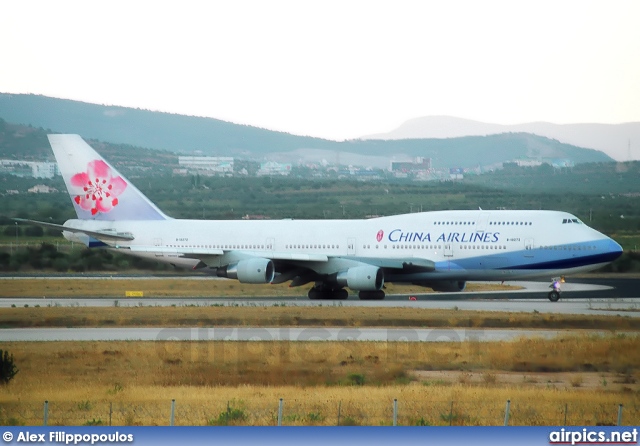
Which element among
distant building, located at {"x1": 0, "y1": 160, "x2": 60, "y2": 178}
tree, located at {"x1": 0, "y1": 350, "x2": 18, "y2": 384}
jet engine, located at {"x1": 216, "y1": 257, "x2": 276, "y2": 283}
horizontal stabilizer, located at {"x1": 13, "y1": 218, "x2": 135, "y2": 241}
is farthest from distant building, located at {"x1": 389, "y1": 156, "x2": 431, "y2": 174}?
tree, located at {"x1": 0, "y1": 350, "x2": 18, "y2": 384}

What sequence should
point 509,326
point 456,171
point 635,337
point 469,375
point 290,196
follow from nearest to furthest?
point 469,375 < point 635,337 < point 509,326 < point 290,196 < point 456,171

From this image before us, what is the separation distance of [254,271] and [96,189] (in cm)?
1217

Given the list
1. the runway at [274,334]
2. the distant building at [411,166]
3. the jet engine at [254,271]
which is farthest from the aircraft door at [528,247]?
the distant building at [411,166]

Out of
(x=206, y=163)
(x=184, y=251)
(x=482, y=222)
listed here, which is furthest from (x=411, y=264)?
(x=206, y=163)

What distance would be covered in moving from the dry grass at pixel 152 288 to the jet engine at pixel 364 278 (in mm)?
6541

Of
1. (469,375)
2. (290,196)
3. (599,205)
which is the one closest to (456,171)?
(290,196)

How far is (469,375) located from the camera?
26891mm

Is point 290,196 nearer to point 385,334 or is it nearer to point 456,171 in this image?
point 456,171

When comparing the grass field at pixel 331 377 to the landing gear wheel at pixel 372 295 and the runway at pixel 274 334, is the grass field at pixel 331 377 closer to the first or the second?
the runway at pixel 274 334

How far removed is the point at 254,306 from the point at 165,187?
80846 millimetres

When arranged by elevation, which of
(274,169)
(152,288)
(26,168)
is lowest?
(152,288)

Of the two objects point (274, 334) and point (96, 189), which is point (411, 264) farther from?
point (96, 189)

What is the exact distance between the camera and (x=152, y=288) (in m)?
57.7

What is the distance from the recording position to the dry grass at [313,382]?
821 inches
